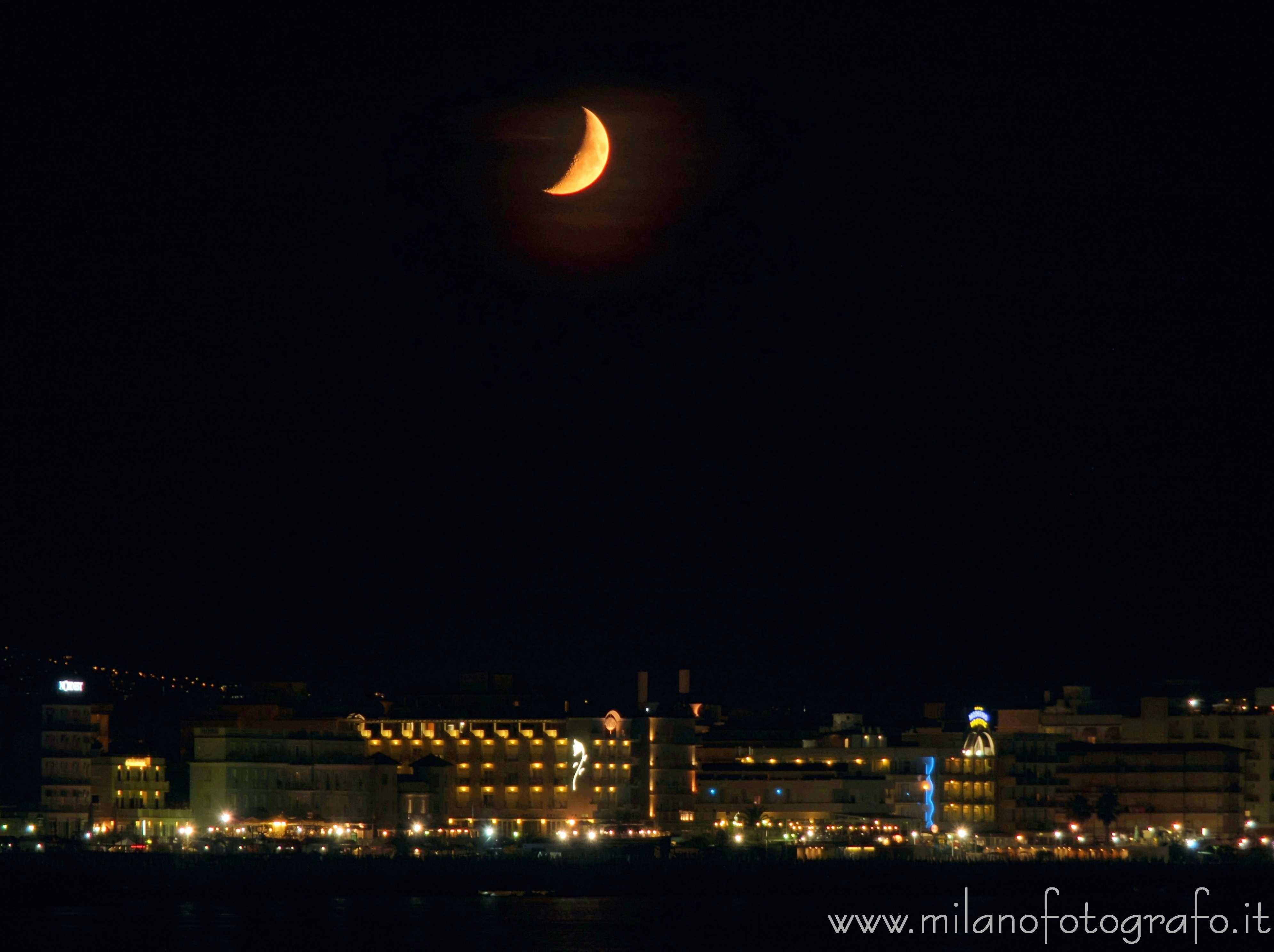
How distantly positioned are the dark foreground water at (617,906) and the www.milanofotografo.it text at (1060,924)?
19 centimetres

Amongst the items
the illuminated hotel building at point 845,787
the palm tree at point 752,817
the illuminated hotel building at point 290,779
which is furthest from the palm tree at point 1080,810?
the illuminated hotel building at point 290,779

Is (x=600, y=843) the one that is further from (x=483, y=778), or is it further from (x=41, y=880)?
(x=41, y=880)

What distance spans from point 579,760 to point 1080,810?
29.1 m

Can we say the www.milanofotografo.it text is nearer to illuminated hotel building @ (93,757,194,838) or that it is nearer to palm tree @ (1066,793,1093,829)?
palm tree @ (1066,793,1093,829)

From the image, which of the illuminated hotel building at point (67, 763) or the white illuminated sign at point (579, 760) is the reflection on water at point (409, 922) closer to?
the illuminated hotel building at point (67, 763)

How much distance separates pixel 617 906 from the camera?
365 feet

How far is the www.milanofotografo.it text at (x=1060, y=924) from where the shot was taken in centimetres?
10200

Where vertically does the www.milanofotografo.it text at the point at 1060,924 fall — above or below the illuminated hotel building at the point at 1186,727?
below

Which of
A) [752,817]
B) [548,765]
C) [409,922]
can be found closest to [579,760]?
[548,765]

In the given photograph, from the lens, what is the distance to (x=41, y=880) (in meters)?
118

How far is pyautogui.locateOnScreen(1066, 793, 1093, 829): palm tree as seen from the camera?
151750 millimetres

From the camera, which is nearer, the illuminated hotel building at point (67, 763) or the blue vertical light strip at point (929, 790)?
the illuminated hotel building at point (67, 763)

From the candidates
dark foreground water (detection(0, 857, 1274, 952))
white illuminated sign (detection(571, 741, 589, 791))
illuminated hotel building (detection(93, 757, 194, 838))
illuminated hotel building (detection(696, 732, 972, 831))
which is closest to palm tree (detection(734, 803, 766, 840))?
illuminated hotel building (detection(696, 732, 972, 831))

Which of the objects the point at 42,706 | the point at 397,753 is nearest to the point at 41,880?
the point at 42,706
